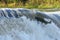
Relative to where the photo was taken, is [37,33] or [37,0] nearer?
[37,33]

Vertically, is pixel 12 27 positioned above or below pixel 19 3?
above

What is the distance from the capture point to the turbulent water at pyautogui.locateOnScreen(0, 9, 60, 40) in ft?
26.7

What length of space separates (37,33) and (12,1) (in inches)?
308

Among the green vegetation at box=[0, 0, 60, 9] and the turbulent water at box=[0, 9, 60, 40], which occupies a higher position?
the turbulent water at box=[0, 9, 60, 40]

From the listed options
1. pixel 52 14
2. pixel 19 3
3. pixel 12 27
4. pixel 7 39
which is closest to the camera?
pixel 7 39

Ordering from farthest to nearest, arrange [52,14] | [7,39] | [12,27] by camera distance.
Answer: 1. [52,14]
2. [12,27]
3. [7,39]

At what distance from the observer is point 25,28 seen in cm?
870

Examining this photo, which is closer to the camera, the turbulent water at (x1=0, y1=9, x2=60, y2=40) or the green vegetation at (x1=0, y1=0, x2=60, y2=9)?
the turbulent water at (x1=0, y1=9, x2=60, y2=40)

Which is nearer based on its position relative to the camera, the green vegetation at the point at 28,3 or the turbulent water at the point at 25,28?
the turbulent water at the point at 25,28

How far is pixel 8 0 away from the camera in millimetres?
16203

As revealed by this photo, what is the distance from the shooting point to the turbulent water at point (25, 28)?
815 cm

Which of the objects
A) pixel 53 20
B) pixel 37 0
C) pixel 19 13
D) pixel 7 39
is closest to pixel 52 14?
pixel 53 20

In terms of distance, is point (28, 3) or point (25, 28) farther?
point (28, 3)

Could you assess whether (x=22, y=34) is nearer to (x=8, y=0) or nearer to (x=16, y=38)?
(x=16, y=38)
